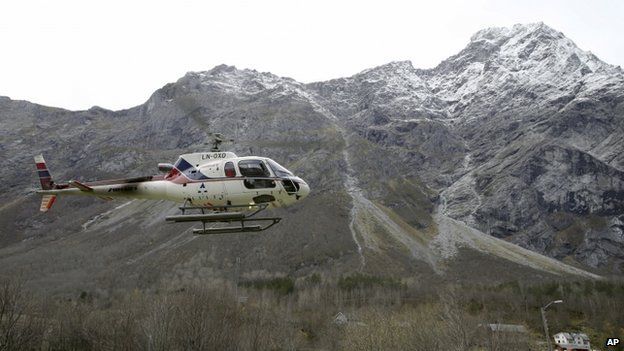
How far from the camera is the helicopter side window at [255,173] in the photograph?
20.2m

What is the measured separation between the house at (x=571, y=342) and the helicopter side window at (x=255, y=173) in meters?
74.5

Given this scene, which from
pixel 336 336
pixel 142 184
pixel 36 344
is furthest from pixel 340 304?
pixel 142 184

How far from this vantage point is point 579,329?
9725 cm

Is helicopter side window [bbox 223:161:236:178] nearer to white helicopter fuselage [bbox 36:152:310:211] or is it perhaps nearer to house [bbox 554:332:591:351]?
white helicopter fuselage [bbox 36:152:310:211]

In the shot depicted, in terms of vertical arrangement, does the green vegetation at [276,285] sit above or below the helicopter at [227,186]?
below

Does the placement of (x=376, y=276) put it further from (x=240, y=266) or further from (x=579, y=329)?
(x=579, y=329)

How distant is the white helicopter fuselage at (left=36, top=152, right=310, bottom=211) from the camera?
66.5 ft

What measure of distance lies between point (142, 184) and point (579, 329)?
97506mm

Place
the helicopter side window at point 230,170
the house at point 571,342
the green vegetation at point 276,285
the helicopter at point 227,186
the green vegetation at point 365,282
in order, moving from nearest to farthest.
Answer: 1. the helicopter at point 227,186
2. the helicopter side window at point 230,170
3. the house at point 571,342
4. the green vegetation at point 276,285
5. the green vegetation at point 365,282

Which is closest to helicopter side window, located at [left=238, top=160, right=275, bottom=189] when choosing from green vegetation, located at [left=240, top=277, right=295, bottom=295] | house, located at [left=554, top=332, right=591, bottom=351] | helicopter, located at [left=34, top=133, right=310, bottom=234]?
helicopter, located at [left=34, top=133, right=310, bottom=234]

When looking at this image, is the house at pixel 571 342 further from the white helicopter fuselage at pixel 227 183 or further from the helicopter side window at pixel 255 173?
the helicopter side window at pixel 255 173

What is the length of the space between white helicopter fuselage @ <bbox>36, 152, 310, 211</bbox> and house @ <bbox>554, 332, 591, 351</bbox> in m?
74.1

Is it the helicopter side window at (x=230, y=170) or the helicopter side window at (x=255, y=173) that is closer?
the helicopter side window at (x=255, y=173)

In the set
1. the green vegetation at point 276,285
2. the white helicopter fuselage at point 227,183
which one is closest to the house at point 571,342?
the green vegetation at point 276,285
